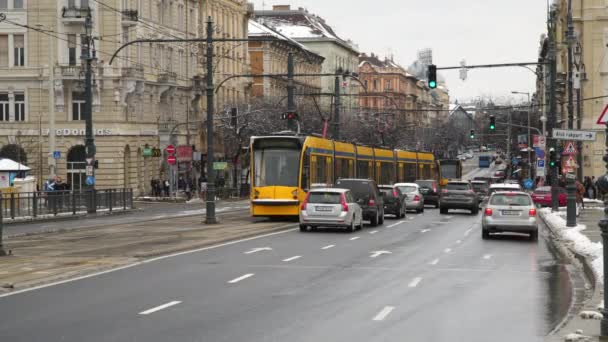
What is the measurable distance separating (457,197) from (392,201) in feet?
24.8

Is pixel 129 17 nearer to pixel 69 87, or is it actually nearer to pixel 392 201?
pixel 69 87

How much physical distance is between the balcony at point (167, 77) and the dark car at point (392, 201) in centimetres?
3572

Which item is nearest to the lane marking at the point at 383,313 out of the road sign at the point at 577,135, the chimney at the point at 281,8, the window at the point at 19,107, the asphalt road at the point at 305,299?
the asphalt road at the point at 305,299

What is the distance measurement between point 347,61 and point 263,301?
498ft

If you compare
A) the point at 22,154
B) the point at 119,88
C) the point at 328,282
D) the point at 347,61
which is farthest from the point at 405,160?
the point at 347,61

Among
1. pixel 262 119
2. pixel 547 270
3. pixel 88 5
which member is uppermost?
pixel 88 5

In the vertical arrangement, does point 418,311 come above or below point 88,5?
below

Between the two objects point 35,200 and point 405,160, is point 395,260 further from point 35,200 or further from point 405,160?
point 405,160

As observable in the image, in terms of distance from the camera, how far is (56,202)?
48.0 meters

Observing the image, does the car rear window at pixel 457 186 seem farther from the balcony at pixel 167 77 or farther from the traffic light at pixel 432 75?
the balcony at pixel 167 77

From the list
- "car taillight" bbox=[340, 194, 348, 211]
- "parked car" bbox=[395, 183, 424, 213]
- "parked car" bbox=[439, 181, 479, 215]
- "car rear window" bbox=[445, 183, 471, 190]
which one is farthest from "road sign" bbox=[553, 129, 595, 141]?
"parked car" bbox=[395, 183, 424, 213]

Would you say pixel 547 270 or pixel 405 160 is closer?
pixel 547 270

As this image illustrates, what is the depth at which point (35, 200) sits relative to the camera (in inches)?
1800

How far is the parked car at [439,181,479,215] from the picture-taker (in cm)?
5362
